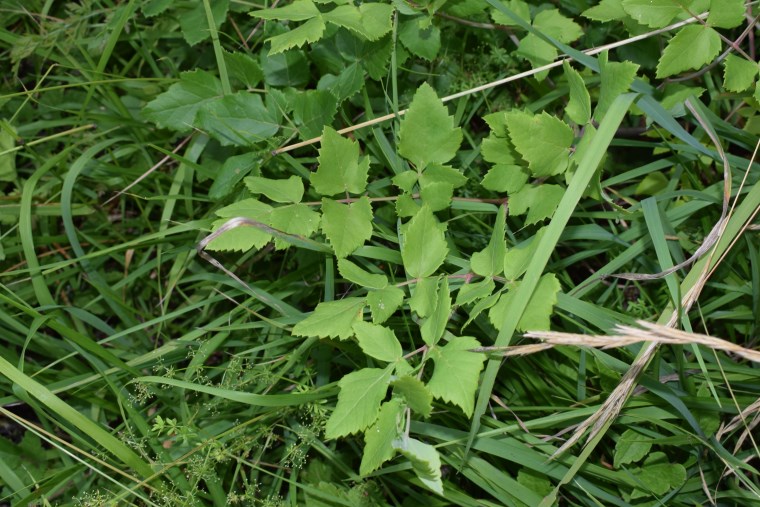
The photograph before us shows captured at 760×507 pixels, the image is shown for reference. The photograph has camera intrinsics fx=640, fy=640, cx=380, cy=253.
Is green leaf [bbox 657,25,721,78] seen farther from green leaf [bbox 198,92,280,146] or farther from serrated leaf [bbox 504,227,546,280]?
green leaf [bbox 198,92,280,146]

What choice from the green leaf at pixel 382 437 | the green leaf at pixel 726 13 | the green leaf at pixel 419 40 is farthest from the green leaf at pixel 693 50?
the green leaf at pixel 382 437

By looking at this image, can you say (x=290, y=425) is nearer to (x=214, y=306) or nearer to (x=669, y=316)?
(x=214, y=306)

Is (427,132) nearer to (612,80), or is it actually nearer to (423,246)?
(423,246)

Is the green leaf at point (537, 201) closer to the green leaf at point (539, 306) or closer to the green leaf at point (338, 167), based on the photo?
the green leaf at point (539, 306)

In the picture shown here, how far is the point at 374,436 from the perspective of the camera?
1.48 m

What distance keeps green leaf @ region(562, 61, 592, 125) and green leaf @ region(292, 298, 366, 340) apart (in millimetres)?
745

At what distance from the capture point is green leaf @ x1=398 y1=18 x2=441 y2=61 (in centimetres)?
196

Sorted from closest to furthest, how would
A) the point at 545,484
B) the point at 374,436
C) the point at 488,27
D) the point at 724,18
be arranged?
the point at 374,436, the point at 724,18, the point at 545,484, the point at 488,27

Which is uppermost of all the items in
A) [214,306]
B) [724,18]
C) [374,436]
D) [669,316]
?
[724,18]

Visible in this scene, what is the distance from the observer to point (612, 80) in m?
1.63

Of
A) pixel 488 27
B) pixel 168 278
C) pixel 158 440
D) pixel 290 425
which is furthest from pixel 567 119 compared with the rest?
pixel 158 440

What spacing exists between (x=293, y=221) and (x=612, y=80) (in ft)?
2.98

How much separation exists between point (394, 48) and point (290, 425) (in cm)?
124

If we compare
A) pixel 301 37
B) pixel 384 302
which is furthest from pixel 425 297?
pixel 301 37
